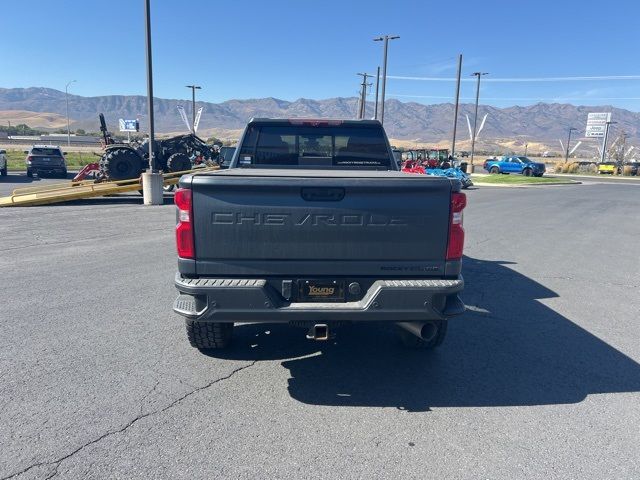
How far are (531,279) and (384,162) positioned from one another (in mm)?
3668

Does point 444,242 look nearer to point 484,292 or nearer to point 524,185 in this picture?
point 484,292

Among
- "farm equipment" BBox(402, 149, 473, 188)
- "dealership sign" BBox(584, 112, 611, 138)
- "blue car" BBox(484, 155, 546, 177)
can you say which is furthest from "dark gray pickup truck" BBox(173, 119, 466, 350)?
"dealership sign" BBox(584, 112, 611, 138)

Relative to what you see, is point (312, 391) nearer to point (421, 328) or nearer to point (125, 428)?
point (421, 328)

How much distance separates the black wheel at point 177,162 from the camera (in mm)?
19719

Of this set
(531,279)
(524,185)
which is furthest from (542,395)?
(524,185)

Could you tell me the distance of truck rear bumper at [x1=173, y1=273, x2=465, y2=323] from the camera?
3.52 meters

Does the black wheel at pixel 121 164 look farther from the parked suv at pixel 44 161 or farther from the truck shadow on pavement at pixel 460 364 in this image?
the truck shadow on pavement at pixel 460 364

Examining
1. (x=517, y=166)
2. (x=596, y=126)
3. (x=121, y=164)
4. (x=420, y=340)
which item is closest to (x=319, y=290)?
(x=420, y=340)

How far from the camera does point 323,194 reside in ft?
11.7

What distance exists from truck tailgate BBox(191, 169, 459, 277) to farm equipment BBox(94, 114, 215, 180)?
15139 mm

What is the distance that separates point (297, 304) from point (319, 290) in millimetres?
193

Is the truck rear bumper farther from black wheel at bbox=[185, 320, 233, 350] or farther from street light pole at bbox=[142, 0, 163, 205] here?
street light pole at bbox=[142, 0, 163, 205]

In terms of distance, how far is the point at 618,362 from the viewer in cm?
471

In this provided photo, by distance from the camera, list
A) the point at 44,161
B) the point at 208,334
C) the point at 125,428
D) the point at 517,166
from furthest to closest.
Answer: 1. the point at 517,166
2. the point at 44,161
3. the point at 208,334
4. the point at 125,428
